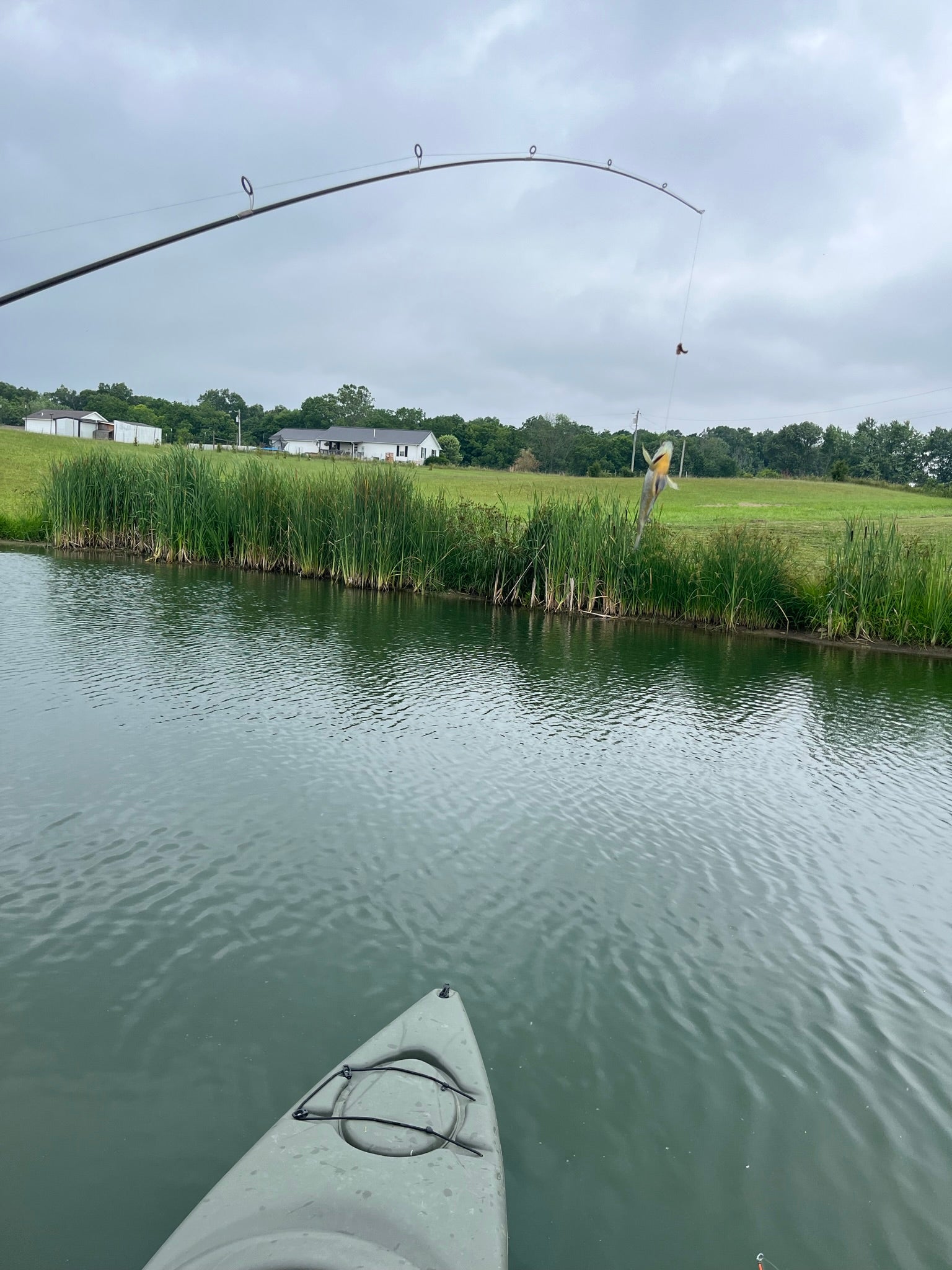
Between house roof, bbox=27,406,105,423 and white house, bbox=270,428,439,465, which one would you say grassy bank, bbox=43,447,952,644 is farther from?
white house, bbox=270,428,439,465

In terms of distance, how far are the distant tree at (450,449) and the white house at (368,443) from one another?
3.99 ft

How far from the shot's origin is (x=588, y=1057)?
389 cm

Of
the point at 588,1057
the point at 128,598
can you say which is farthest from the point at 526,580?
the point at 588,1057

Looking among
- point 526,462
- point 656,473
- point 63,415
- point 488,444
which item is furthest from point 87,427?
point 656,473

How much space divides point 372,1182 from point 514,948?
218 centimetres

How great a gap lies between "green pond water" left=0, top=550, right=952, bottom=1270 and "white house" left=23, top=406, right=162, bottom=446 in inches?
2711

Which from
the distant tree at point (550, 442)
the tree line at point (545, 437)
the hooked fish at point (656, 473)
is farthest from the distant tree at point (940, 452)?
the hooked fish at point (656, 473)

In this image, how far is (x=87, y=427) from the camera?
72875mm

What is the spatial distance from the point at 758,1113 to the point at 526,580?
50.2ft

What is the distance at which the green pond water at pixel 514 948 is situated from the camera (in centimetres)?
315

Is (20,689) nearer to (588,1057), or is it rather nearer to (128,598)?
(128,598)

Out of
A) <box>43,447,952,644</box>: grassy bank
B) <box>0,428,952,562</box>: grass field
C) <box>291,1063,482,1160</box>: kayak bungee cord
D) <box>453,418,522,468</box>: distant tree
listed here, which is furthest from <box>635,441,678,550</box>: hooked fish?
<box>453,418,522,468</box>: distant tree

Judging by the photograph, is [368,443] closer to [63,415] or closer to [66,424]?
[66,424]

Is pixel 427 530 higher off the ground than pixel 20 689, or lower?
higher
